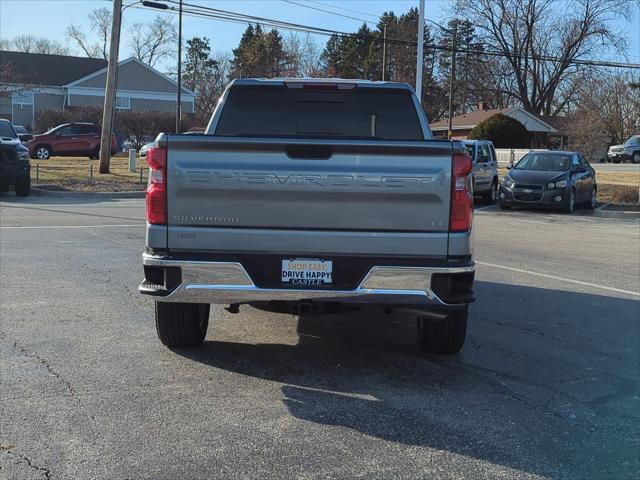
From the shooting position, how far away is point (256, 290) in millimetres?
4391

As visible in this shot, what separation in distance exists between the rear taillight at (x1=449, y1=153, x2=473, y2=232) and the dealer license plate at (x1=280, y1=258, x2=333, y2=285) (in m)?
0.86

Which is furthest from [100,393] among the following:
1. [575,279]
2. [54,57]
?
[54,57]

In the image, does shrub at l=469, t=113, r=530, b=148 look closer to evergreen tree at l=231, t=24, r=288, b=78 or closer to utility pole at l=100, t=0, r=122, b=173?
utility pole at l=100, t=0, r=122, b=173

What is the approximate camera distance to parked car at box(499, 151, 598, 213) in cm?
1820

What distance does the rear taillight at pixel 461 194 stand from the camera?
4305 millimetres

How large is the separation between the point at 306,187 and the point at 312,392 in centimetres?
138

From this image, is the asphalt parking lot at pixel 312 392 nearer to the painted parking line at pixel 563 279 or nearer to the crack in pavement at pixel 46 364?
the crack in pavement at pixel 46 364

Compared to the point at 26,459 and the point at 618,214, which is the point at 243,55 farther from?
the point at 26,459

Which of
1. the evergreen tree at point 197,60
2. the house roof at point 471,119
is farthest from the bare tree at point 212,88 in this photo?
the house roof at point 471,119

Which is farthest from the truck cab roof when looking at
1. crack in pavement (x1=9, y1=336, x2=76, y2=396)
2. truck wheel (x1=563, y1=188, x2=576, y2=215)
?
truck wheel (x1=563, y1=188, x2=576, y2=215)

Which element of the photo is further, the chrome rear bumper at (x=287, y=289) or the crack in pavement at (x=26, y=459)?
the chrome rear bumper at (x=287, y=289)

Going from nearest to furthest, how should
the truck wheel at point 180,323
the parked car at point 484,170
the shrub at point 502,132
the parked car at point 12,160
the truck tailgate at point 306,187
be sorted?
the truck tailgate at point 306,187 → the truck wheel at point 180,323 → the parked car at point 12,160 → the parked car at point 484,170 → the shrub at point 502,132

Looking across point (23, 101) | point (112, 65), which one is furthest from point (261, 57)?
point (112, 65)

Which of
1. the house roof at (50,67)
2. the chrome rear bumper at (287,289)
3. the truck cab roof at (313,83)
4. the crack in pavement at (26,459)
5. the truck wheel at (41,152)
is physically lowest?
the crack in pavement at (26,459)
